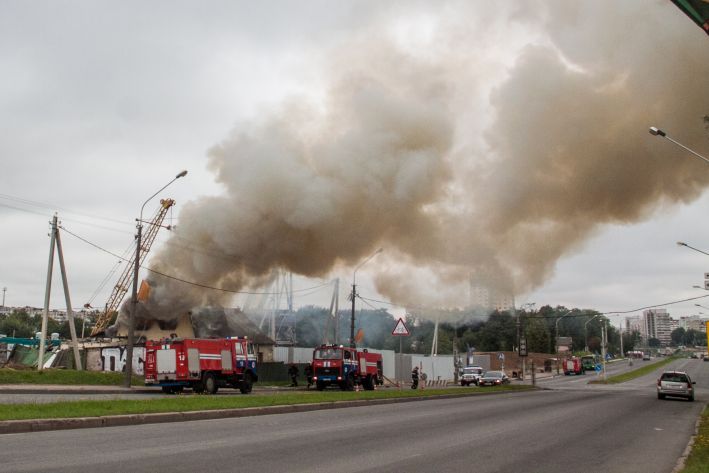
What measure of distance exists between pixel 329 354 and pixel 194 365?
8704 millimetres

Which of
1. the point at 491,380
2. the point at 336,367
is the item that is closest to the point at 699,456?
the point at 336,367

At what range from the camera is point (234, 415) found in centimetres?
1664

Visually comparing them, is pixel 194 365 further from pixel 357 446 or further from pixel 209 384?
pixel 357 446

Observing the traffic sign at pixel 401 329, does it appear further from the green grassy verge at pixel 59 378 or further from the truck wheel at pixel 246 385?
the green grassy verge at pixel 59 378

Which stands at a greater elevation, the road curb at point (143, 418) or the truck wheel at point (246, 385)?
the road curb at point (143, 418)

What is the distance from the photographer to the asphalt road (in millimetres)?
8805

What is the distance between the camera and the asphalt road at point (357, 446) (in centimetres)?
880

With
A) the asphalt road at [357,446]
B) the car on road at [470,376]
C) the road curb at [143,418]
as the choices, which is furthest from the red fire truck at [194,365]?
the car on road at [470,376]

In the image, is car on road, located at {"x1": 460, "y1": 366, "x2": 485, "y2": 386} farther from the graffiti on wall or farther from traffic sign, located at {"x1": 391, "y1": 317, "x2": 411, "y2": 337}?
the graffiti on wall

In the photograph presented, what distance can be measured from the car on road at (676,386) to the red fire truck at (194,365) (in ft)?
65.1

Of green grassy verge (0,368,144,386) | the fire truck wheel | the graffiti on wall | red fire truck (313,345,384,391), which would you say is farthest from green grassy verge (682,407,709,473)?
the graffiti on wall

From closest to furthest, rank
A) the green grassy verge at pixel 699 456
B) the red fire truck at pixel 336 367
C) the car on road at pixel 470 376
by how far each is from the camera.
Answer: the green grassy verge at pixel 699 456 < the red fire truck at pixel 336 367 < the car on road at pixel 470 376

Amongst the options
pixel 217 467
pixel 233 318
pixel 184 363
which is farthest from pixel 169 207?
pixel 217 467

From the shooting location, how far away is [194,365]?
91.6 ft
